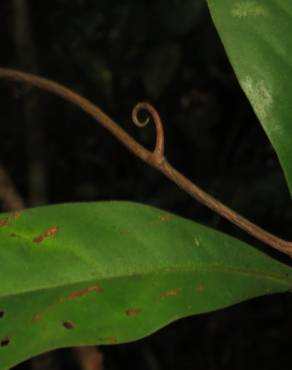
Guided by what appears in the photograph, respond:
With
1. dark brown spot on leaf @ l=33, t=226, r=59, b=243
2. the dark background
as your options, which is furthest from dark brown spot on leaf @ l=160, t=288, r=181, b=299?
the dark background

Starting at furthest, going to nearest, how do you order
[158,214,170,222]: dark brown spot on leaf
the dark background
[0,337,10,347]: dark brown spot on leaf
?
the dark background
[158,214,170,222]: dark brown spot on leaf
[0,337,10,347]: dark brown spot on leaf

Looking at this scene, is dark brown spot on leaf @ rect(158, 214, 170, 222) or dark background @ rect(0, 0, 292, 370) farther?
dark background @ rect(0, 0, 292, 370)

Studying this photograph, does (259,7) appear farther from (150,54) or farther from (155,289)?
(150,54)

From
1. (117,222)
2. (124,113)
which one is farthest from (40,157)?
(117,222)

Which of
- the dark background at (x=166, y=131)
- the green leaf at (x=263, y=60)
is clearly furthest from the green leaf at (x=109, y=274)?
the dark background at (x=166, y=131)

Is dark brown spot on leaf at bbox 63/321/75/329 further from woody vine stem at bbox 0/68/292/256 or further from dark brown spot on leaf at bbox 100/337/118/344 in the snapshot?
woody vine stem at bbox 0/68/292/256

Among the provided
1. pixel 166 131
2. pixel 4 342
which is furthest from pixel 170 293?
pixel 166 131

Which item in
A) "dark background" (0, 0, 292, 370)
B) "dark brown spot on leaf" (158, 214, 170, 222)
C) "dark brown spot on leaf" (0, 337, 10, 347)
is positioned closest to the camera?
"dark brown spot on leaf" (0, 337, 10, 347)
